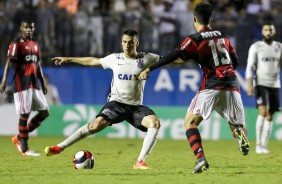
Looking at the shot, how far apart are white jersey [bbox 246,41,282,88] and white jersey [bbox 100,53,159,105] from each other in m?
3.68

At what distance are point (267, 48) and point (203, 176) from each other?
5.14 meters

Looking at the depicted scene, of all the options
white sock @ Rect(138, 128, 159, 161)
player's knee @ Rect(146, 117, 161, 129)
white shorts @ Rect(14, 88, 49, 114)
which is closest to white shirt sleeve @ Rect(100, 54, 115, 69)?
player's knee @ Rect(146, 117, 161, 129)

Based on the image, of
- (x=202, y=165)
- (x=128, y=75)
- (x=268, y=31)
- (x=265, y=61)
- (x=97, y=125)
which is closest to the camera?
(x=202, y=165)

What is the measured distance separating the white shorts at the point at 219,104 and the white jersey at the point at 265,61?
4066mm

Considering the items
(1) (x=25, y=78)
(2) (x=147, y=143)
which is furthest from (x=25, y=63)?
(2) (x=147, y=143)

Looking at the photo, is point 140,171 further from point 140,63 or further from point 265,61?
point 265,61

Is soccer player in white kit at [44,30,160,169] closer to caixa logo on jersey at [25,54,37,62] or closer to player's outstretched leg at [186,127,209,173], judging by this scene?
player's outstretched leg at [186,127,209,173]

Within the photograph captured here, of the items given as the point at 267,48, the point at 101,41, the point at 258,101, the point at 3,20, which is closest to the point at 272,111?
the point at 258,101

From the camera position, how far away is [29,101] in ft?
40.9

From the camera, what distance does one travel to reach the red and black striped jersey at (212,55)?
359 inches

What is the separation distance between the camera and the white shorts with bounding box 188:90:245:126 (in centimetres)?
922

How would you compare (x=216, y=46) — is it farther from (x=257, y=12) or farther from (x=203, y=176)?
(x=257, y=12)

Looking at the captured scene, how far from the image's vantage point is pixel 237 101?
368 inches

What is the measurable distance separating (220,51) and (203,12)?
52 cm
